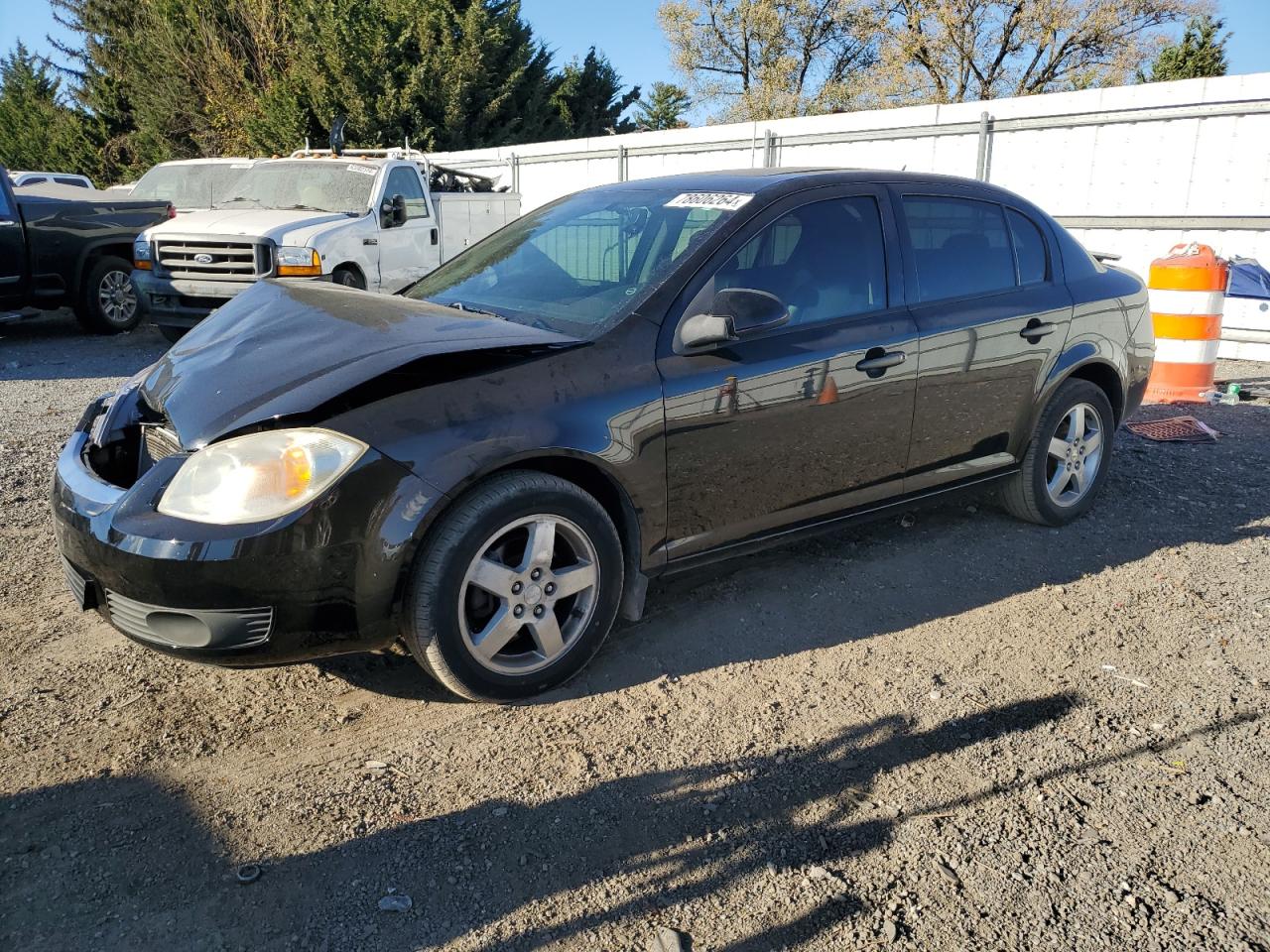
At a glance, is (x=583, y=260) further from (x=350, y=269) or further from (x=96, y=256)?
(x=96, y=256)

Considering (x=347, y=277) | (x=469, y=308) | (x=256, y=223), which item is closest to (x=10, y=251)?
(x=256, y=223)

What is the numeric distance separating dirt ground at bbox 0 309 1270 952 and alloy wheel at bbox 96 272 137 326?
757cm

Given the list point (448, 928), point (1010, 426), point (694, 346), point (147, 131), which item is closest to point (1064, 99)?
point (1010, 426)

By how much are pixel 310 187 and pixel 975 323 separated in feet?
27.7

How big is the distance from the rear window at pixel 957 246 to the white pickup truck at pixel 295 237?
18.3 ft

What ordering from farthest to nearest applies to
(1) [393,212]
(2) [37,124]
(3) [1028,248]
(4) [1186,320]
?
(2) [37,124] < (1) [393,212] < (4) [1186,320] < (3) [1028,248]

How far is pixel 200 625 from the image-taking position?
290 centimetres

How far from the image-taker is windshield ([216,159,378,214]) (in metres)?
10.6

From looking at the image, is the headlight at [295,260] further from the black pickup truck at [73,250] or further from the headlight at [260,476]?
the headlight at [260,476]

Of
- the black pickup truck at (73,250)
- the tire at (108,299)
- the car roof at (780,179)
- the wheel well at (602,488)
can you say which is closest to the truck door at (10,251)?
the black pickup truck at (73,250)

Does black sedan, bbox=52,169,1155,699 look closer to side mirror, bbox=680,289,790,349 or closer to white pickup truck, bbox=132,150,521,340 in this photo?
side mirror, bbox=680,289,790,349

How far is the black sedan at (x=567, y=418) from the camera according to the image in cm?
293

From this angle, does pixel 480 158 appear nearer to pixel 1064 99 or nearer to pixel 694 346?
pixel 1064 99

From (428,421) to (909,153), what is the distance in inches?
449
